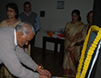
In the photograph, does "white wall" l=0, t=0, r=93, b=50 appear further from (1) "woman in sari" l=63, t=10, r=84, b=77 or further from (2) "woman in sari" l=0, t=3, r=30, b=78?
(2) "woman in sari" l=0, t=3, r=30, b=78

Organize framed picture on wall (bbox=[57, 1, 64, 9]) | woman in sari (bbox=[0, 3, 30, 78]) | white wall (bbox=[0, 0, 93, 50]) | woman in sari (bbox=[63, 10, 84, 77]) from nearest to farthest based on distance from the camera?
woman in sari (bbox=[0, 3, 30, 78]), woman in sari (bbox=[63, 10, 84, 77]), white wall (bbox=[0, 0, 93, 50]), framed picture on wall (bbox=[57, 1, 64, 9])

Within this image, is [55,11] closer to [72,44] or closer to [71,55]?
[72,44]

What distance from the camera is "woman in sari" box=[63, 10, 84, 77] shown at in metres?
2.28

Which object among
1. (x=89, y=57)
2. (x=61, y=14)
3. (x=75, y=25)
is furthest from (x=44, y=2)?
(x=89, y=57)

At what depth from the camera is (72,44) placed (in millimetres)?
2314

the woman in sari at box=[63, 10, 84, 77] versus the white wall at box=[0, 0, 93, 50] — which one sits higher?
the white wall at box=[0, 0, 93, 50]

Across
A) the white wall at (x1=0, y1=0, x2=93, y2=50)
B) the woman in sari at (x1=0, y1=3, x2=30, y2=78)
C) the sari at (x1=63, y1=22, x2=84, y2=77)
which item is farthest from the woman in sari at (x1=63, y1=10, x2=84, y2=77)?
the woman in sari at (x1=0, y1=3, x2=30, y2=78)

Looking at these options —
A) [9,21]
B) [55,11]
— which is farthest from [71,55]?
[55,11]

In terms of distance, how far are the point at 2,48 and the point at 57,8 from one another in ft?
10.7

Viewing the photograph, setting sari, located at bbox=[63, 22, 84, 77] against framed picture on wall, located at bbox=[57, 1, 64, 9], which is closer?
sari, located at bbox=[63, 22, 84, 77]

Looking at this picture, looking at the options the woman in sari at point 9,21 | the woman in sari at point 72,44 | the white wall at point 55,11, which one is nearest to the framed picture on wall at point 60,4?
the white wall at point 55,11

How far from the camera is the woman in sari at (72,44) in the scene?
7.49ft

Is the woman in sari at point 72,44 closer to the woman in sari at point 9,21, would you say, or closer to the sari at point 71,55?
the sari at point 71,55

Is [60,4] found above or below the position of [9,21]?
above
